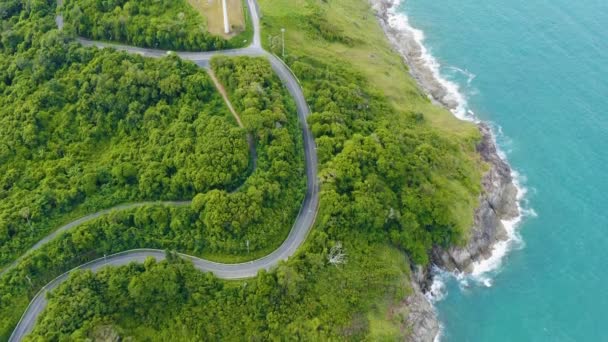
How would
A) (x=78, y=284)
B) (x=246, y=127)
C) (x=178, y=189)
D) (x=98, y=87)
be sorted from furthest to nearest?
(x=98, y=87) → (x=246, y=127) → (x=178, y=189) → (x=78, y=284)

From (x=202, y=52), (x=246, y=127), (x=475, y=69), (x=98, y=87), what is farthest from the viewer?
(x=475, y=69)

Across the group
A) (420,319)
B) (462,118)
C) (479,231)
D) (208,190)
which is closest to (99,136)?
(208,190)

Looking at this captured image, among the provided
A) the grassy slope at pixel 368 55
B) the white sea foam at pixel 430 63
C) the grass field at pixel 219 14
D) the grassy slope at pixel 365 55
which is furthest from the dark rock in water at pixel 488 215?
the grass field at pixel 219 14

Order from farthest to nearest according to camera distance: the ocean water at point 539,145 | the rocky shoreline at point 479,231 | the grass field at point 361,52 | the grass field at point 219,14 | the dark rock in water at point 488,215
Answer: the grass field at point 361,52, the grass field at point 219,14, the dark rock in water at point 488,215, the ocean water at point 539,145, the rocky shoreline at point 479,231

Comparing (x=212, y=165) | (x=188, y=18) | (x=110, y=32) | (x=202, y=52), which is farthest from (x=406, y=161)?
(x=110, y=32)

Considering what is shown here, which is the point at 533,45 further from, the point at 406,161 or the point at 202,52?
the point at 202,52

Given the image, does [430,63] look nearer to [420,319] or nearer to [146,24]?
[146,24]

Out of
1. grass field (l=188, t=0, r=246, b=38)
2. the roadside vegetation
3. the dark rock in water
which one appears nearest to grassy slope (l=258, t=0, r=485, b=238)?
the dark rock in water

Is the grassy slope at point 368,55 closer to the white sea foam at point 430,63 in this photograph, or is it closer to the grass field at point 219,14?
the grass field at point 219,14
